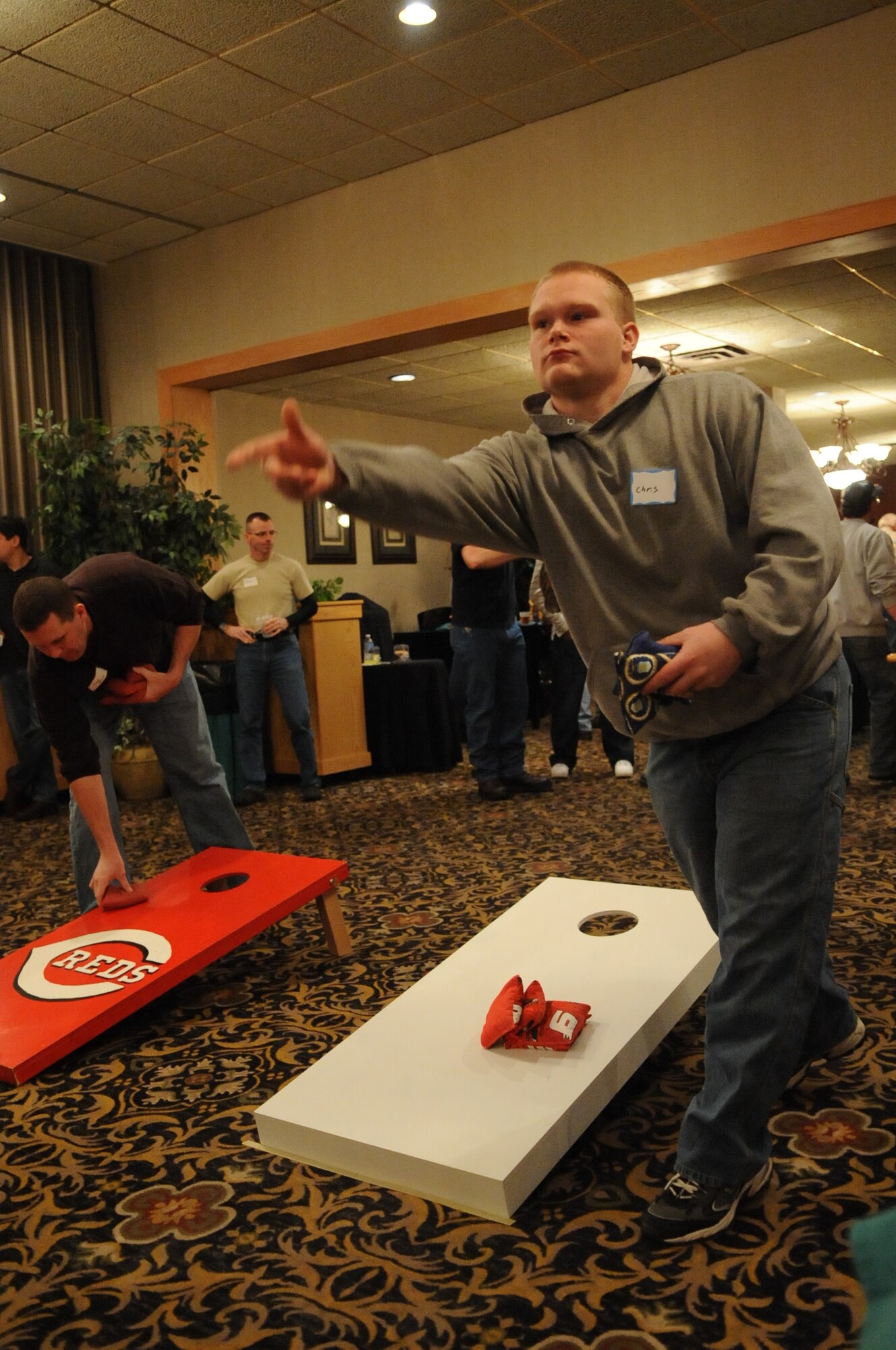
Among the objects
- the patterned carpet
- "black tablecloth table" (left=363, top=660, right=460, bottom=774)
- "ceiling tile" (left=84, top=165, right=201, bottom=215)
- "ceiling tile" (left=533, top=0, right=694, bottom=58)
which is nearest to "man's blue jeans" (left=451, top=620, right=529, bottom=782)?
"black tablecloth table" (left=363, top=660, right=460, bottom=774)

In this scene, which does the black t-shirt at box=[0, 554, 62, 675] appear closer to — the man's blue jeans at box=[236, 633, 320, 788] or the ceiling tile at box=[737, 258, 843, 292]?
the man's blue jeans at box=[236, 633, 320, 788]

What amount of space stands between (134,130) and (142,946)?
14.5ft

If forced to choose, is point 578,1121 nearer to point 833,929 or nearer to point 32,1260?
point 32,1260

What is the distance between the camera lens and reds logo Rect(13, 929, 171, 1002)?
257 cm

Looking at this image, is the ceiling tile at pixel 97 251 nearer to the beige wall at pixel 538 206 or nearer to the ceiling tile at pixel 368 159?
the beige wall at pixel 538 206

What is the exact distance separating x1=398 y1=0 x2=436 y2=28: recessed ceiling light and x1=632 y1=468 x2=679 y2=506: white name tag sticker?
369 cm

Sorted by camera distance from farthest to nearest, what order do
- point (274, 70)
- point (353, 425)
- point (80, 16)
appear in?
point (353, 425), point (274, 70), point (80, 16)

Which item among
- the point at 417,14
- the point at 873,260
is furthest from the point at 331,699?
the point at 873,260

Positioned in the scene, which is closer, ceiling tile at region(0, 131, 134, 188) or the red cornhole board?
the red cornhole board

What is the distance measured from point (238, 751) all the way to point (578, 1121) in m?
4.37

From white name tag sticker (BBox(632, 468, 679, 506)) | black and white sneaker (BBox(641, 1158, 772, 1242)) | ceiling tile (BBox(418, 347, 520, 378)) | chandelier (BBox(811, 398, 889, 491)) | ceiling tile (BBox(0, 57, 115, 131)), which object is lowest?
black and white sneaker (BBox(641, 1158, 772, 1242))

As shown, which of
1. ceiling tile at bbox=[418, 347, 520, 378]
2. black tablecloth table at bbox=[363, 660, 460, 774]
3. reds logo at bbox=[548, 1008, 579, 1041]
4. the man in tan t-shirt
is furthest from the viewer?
ceiling tile at bbox=[418, 347, 520, 378]

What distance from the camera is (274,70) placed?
16.0ft

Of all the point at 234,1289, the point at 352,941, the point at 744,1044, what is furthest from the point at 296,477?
the point at 352,941
